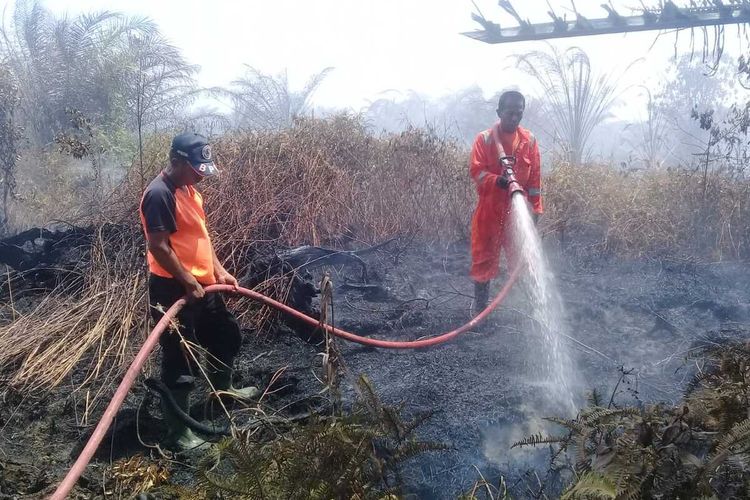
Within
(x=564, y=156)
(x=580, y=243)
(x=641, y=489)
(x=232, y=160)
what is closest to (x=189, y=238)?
(x=641, y=489)

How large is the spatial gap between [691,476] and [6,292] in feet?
21.0

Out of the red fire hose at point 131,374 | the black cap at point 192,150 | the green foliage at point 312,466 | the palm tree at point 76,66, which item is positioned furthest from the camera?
the palm tree at point 76,66

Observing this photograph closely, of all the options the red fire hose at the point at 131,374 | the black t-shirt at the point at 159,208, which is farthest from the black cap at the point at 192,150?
the red fire hose at the point at 131,374

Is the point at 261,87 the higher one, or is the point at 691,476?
the point at 261,87

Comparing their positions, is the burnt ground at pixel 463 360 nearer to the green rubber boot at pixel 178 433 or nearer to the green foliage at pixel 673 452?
the green rubber boot at pixel 178 433

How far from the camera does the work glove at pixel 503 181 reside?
4.88m

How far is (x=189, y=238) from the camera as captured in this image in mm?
3469

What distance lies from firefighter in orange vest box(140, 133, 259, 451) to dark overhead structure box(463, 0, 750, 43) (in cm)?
246

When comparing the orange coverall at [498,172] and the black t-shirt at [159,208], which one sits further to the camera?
the orange coverall at [498,172]

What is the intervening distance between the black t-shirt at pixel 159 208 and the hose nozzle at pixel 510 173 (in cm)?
271

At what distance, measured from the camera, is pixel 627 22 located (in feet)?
14.9

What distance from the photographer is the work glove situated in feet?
16.0

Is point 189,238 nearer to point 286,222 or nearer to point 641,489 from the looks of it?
point 641,489

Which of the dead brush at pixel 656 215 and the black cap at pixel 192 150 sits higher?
the black cap at pixel 192 150
